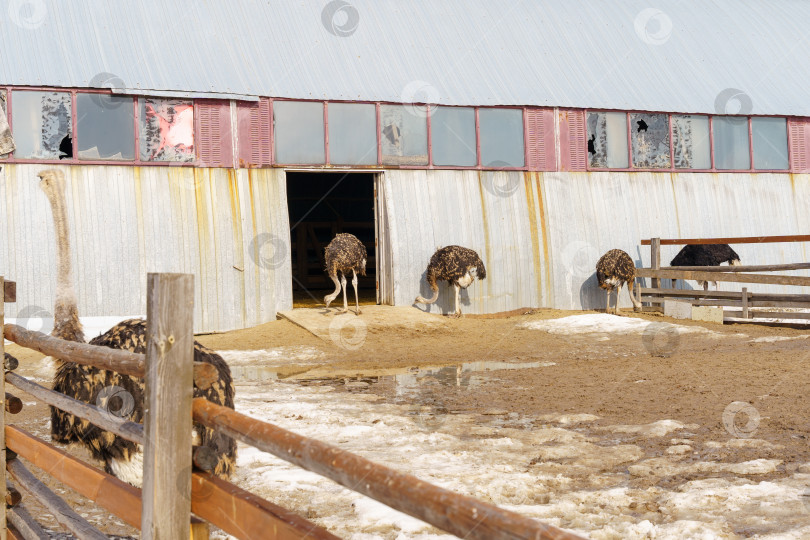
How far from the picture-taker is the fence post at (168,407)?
2.90 m

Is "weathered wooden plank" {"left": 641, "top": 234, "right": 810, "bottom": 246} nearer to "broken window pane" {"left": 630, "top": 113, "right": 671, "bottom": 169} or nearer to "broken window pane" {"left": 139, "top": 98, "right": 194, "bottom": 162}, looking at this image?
"broken window pane" {"left": 630, "top": 113, "right": 671, "bottom": 169}

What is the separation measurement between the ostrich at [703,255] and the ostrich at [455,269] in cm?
499

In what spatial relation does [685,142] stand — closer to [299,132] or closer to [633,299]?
[633,299]

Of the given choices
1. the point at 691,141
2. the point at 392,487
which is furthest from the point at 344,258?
the point at 392,487

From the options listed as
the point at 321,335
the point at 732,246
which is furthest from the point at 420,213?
the point at 732,246

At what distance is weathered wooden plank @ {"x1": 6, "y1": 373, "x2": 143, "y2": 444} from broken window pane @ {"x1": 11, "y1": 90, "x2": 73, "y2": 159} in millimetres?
12042

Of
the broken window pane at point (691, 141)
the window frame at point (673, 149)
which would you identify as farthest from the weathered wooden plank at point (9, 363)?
the broken window pane at point (691, 141)

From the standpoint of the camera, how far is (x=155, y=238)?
16234mm

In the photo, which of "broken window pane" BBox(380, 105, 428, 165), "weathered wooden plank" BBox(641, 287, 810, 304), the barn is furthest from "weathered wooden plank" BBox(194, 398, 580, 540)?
"broken window pane" BBox(380, 105, 428, 165)

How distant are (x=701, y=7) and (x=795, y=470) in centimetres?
2139

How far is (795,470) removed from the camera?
5.75 metres

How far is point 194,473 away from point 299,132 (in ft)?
49.4

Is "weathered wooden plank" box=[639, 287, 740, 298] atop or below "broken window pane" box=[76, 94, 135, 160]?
below

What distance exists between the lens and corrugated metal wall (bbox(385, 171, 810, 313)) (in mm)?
18203
